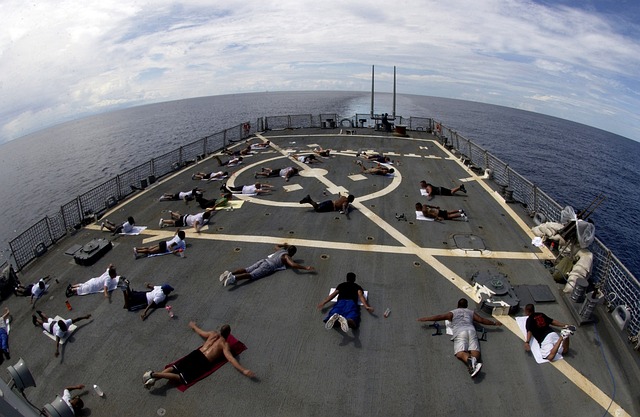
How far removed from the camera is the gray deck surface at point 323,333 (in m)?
6.56

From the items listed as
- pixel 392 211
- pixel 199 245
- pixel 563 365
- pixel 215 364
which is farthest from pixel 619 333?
pixel 199 245

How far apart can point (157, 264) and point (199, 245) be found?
1.77 m

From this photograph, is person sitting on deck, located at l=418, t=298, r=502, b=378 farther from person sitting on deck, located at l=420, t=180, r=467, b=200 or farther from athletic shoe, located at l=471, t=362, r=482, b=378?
person sitting on deck, located at l=420, t=180, r=467, b=200

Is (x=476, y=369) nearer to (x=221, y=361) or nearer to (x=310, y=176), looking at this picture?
(x=221, y=361)

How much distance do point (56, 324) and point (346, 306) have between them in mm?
7936

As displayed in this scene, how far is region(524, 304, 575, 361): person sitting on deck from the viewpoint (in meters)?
7.37

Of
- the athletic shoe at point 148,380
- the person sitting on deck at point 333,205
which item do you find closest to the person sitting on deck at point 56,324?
the athletic shoe at point 148,380

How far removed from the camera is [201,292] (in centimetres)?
1012

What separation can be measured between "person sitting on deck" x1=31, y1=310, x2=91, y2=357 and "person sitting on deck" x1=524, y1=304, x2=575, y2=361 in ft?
39.5

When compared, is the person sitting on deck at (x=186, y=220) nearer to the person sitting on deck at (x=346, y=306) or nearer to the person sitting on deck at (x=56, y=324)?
the person sitting on deck at (x=56, y=324)

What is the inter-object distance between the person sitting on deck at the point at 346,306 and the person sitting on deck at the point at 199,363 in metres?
2.51

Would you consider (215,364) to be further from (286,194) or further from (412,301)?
(286,194)

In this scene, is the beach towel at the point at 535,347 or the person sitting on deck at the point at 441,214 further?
the person sitting on deck at the point at 441,214

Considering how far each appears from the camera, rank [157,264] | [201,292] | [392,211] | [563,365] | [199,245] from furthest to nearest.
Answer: [392,211]
[199,245]
[157,264]
[201,292]
[563,365]
